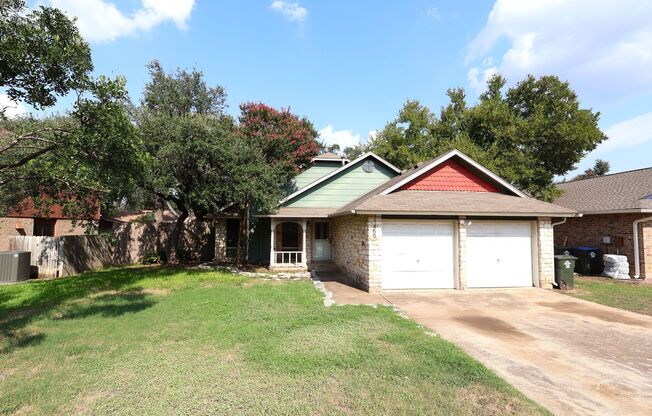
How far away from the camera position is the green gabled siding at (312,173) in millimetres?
18438

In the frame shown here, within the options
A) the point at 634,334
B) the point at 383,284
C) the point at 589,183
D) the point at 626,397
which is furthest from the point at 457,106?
the point at 626,397

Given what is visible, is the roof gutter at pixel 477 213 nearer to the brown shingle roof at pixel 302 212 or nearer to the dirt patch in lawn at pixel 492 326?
the dirt patch in lawn at pixel 492 326

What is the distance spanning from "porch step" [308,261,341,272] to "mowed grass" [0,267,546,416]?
22.6 ft

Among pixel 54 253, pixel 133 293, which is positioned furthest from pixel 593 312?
pixel 54 253

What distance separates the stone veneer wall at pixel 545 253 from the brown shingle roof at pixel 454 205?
0.56 m

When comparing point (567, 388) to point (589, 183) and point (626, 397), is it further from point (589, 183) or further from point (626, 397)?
point (589, 183)

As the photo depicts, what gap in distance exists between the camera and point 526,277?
11.2m

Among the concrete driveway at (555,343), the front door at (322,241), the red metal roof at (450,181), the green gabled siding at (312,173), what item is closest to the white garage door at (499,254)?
the concrete driveway at (555,343)

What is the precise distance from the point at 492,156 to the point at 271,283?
18318mm

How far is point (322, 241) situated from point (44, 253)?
42.0 feet

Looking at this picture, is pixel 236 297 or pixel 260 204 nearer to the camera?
pixel 236 297

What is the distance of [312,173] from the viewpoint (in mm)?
18891

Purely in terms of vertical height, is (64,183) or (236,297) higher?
(64,183)

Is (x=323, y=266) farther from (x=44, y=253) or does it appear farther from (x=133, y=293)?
(x=44, y=253)
